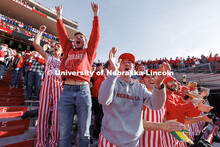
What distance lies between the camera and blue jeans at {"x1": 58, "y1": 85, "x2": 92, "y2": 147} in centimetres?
163

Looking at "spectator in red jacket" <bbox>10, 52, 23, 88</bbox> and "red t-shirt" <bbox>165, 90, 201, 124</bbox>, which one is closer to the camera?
"red t-shirt" <bbox>165, 90, 201, 124</bbox>

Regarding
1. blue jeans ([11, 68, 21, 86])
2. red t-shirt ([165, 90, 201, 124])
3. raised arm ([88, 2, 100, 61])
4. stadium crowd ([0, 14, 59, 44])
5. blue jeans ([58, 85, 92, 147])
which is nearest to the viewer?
blue jeans ([58, 85, 92, 147])

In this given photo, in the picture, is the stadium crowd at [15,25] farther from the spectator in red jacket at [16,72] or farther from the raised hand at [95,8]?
the raised hand at [95,8]

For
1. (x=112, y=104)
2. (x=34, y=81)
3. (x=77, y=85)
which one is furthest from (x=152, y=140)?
(x=34, y=81)

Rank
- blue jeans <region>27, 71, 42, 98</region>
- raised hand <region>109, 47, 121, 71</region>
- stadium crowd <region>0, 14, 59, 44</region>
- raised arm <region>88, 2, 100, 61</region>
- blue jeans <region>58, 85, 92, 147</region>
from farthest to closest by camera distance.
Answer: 1. stadium crowd <region>0, 14, 59, 44</region>
2. blue jeans <region>27, 71, 42, 98</region>
3. raised arm <region>88, 2, 100, 61</region>
4. blue jeans <region>58, 85, 92, 147</region>
5. raised hand <region>109, 47, 121, 71</region>

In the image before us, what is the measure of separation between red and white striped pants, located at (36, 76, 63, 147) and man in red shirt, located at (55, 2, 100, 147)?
0.63m

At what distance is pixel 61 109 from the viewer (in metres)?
1.67

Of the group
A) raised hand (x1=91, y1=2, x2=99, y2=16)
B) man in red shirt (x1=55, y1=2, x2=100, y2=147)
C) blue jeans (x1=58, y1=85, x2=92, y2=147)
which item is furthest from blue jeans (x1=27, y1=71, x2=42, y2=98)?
raised hand (x1=91, y1=2, x2=99, y2=16)

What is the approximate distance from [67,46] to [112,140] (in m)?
1.72

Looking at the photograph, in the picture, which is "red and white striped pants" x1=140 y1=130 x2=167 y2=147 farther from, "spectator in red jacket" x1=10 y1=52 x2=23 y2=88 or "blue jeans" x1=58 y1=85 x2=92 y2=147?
"spectator in red jacket" x1=10 y1=52 x2=23 y2=88

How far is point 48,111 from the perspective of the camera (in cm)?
226

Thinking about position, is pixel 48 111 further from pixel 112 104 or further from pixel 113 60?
pixel 113 60

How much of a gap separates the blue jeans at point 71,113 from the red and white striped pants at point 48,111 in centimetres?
64

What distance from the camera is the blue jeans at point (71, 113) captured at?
1.63 m
